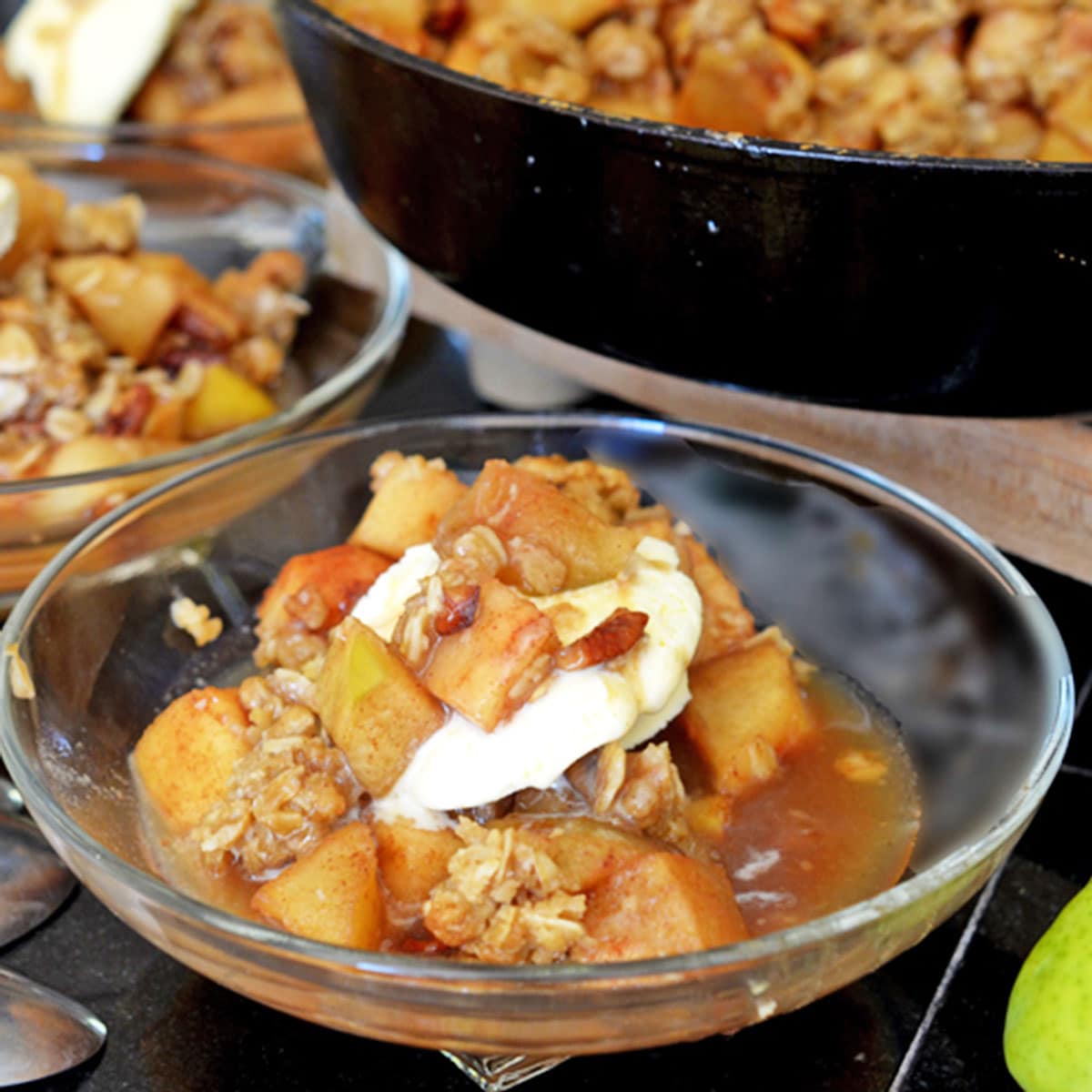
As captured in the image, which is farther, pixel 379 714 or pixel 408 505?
pixel 408 505

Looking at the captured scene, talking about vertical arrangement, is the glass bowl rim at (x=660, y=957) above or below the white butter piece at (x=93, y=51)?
below

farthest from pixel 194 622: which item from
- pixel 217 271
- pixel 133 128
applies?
pixel 133 128

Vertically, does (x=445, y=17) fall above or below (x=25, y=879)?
above

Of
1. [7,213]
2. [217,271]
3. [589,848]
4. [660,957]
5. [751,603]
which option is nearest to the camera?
[660,957]

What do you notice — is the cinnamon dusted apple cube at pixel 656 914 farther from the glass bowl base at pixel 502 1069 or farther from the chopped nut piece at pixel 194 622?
the chopped nut piece at pixel 194 622

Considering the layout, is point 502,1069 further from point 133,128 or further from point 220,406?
point 133,128

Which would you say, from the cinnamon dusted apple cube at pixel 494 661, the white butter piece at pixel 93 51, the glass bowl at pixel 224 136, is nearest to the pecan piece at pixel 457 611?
→ the cinnamon dusted apple cube at pixel 494 661
